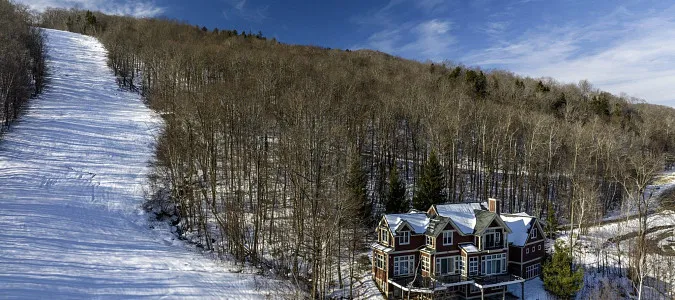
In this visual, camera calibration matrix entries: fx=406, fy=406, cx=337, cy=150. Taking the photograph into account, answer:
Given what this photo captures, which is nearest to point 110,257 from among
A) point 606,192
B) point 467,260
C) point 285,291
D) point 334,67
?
point 285,291

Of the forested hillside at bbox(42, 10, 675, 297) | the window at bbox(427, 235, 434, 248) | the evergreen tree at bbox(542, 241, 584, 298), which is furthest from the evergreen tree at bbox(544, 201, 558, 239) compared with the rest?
the window at bbox(427, 235, 434, 248)

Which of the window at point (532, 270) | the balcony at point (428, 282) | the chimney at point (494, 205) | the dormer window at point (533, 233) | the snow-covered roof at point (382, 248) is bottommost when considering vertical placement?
Result: the window at point (532, 270)

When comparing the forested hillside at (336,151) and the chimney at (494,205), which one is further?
the forested hillside at (336,151)

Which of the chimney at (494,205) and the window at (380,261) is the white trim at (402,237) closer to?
the window at (380,261)

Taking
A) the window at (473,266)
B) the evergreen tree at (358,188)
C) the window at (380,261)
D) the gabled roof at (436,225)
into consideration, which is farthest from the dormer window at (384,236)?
the window at (473,266)

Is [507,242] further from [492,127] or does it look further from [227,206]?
[492,127]

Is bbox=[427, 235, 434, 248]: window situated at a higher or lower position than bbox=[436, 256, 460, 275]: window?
higher

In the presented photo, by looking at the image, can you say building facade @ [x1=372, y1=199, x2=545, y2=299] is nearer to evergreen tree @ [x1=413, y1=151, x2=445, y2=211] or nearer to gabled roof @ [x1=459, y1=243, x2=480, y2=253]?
gabled roof @ [x1=459, y1=243, x2=480, y2=253]

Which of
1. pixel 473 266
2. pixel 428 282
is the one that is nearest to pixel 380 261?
pixel 428 282
